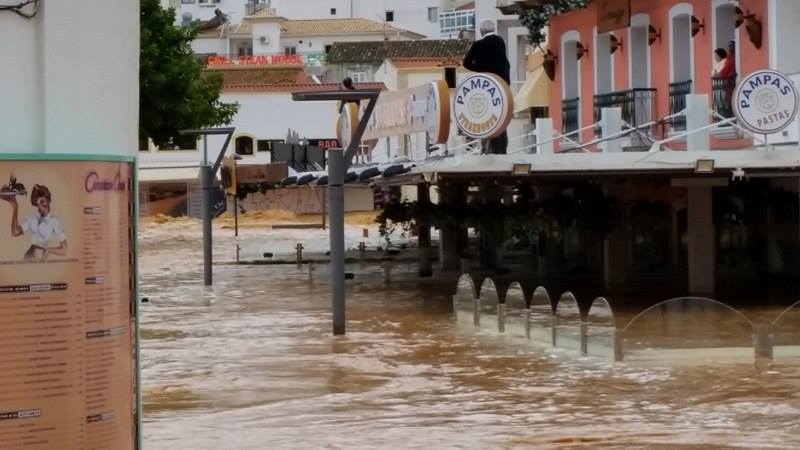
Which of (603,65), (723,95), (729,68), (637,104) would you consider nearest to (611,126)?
(723,95)

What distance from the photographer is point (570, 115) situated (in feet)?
111

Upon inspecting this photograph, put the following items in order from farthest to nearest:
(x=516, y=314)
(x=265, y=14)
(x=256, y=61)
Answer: (x=265, y=14) → (x=256, y=61) → (x=516, y=314)

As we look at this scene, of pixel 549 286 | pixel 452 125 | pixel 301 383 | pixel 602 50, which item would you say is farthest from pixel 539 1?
pixel 301 383

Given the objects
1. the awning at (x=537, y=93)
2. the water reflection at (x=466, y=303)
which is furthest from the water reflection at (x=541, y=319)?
the awning at (x=537, y=93)

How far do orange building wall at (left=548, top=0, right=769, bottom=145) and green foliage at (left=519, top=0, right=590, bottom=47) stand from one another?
923mm

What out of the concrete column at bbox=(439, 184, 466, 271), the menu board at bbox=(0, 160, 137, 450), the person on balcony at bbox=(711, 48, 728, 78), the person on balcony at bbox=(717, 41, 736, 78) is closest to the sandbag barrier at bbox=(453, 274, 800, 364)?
A: the person on balcony at bbox=(717, 41, 736, 78)

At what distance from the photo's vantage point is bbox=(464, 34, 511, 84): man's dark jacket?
23.3 metres

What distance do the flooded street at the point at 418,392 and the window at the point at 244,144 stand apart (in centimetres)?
5158

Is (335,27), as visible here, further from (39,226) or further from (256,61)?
(39,226)

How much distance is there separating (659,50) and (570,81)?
5731 mm

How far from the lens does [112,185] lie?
8109 millimetres

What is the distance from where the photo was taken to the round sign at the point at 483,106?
22047mm

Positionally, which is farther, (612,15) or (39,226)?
(612,15)

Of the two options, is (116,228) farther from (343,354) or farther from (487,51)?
(487,51)
